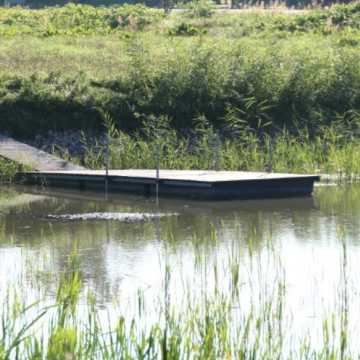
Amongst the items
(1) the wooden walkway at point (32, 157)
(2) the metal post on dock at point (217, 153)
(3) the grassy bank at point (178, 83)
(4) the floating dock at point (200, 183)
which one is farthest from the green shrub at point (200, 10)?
(4) the floating dock at point (200, 183)

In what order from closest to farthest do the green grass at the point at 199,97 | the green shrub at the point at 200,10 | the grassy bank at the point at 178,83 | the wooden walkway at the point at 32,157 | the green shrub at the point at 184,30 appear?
the wooden walkway at the point at 32,157 < the green grass at the point at 199,97 < the grassy bank at the point at 178,83 < the green shrub at the point at 184,30 < the green shrub at the point at 200,10

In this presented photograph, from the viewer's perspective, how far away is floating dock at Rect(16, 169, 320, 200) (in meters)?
22.1

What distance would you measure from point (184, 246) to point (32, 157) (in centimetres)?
946

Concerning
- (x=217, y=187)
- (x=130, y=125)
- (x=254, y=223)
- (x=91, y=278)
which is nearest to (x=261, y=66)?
(x=130, y=125)

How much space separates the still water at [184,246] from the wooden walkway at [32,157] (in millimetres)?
1074

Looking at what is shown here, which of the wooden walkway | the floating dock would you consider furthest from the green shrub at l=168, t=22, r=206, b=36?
the floating dock

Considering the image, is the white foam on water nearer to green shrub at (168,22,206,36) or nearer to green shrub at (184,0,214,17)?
green shrub at (168,22,206,36)

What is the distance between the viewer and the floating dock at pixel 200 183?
869 inches

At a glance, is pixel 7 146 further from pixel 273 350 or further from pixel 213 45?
pixel 273 350

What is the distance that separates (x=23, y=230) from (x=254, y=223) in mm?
3533

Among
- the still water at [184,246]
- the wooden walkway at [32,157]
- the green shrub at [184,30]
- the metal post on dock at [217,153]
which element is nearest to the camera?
the still water at [184,246]

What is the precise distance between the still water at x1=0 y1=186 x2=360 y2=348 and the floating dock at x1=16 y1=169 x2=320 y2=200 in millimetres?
433

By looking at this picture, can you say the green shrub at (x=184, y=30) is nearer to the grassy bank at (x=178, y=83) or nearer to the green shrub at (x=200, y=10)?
the grassy bank at (x=178, y=83)

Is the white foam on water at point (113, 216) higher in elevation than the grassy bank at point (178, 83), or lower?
lower
